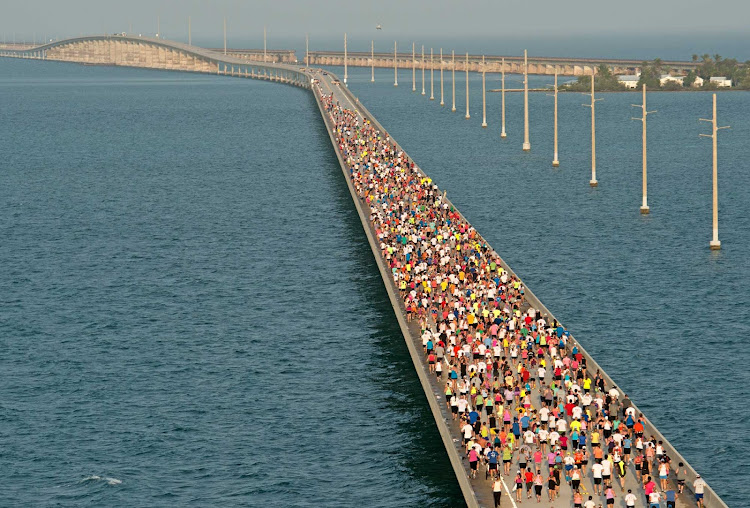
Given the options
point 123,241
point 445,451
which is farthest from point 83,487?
point 123,241

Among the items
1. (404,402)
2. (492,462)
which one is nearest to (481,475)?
(492,462)

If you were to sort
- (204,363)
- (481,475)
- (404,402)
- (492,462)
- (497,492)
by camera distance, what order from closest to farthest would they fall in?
(497,492) < (492,462) < (481,475) < (404,402) < (204,363)

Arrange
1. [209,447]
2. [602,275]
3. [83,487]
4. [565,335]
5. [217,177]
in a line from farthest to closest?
[217,177] < [602,275] < [565,335] < [209,447] < [83,487]

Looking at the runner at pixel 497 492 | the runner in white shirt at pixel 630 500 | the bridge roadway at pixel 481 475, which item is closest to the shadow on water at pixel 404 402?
the bridge roadway at pixel 481 475

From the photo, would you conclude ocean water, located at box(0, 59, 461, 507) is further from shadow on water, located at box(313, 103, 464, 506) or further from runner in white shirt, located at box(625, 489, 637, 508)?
runner in white shirt, located at box(625, 489, 637, 508)

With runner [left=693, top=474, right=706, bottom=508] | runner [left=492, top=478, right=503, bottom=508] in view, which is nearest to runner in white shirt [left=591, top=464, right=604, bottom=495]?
runner [left=693, top=474, right=706, bottom=508]

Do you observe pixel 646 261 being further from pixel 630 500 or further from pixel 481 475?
pixel 630 500

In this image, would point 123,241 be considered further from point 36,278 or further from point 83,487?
point 83,487
